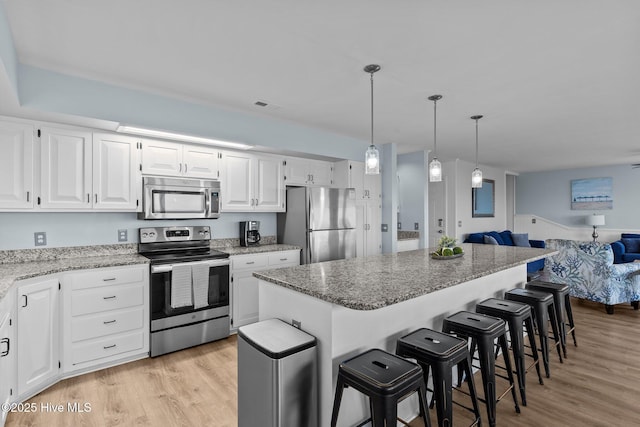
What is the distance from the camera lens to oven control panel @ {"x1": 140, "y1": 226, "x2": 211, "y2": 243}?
3.31m

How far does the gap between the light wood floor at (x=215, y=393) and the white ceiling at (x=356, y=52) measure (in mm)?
2421

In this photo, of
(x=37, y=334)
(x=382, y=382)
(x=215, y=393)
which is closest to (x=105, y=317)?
(x=37, y=334)

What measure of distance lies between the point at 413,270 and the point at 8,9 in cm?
287

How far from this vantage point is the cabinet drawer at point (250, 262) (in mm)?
3506

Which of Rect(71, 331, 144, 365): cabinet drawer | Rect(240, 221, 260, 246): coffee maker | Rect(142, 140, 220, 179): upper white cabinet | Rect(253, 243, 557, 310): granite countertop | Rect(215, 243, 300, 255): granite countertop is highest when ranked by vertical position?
Rect(142, 140, 220, 179): upper white cabinet

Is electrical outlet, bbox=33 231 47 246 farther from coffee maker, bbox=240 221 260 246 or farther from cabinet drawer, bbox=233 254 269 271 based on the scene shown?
coffee maker, bbox=240 221 260 246

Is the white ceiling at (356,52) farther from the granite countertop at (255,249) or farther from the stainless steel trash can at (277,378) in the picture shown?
the stainless steel trash can at (277,378)

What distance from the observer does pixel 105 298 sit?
2.75m

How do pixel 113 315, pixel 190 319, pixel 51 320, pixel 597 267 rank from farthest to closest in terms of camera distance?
pixel 597 267, pixel 190 319, pixel 113 315, pixel 51 320

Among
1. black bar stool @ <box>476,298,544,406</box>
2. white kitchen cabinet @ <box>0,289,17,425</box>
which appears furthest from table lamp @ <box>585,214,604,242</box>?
white kitchen cabinet @ <box>0,289,17,425</box>

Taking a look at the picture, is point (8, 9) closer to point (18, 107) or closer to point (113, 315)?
point (18, 107)

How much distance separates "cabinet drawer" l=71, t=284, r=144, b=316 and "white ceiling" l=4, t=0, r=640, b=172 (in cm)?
177

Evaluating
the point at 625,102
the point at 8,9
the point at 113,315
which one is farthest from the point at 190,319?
the point at 625,102

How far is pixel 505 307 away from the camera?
2373 mm
